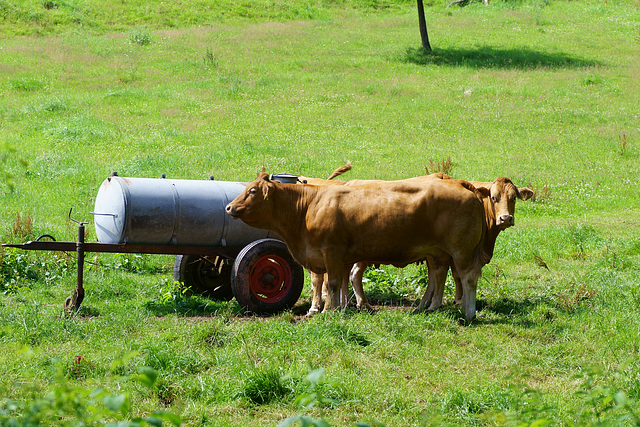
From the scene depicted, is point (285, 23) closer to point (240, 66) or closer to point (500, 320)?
point (240, 66)

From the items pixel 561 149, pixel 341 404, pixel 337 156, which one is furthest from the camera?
pixel 561 149

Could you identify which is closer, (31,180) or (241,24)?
(31,180)

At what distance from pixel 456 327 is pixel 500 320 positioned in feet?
2.79

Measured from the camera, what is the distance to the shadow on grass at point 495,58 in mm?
32938

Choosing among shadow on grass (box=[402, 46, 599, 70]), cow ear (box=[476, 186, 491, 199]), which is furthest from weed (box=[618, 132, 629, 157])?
cow ear (box=[476, 186, 491, 199])

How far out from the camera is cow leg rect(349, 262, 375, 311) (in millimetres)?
10133

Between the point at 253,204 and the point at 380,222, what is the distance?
167cm

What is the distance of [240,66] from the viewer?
3139cm

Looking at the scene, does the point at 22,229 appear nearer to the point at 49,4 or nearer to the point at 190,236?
the point at 190,236

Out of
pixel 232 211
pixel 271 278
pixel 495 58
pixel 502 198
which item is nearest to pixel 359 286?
pixel 271 278

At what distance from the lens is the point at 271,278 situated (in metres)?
9.88

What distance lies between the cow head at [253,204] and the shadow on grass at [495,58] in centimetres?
2490

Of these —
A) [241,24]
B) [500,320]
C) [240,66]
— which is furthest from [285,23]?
[500,320]

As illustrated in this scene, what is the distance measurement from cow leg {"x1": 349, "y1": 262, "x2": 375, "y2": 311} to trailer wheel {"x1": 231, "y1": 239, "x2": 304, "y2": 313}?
793 mm
